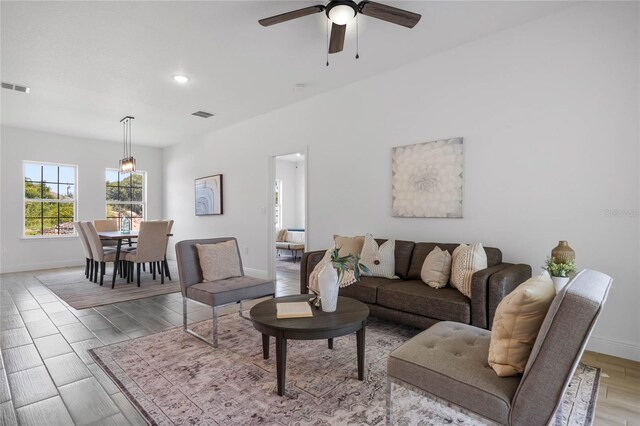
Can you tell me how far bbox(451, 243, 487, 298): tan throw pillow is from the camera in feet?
9.09

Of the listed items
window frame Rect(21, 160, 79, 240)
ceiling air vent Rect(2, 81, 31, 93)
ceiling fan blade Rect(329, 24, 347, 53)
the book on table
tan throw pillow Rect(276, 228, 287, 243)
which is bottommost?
the book on table

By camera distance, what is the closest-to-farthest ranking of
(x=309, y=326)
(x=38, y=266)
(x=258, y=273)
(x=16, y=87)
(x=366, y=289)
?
(x=309, y=326), (x=366, y=289), (x=16, y=87), (x=258, y=273), (x=38, y=266)

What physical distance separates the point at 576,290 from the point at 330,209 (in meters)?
3.60

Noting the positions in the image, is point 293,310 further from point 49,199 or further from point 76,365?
point 49,199

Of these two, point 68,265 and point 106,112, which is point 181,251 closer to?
point 106,112

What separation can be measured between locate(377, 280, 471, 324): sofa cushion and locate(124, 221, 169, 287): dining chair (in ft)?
12.5

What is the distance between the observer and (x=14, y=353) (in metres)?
2.70

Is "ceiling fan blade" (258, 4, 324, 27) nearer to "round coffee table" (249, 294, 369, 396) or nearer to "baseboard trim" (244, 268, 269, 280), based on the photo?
"round coffee table" (249, 294, 369, 396)

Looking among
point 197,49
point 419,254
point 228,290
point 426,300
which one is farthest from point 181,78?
point 426,300

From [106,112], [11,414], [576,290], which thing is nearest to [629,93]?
[576,290]

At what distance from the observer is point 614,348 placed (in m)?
2.65

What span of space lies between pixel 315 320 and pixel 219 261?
1.62 metres

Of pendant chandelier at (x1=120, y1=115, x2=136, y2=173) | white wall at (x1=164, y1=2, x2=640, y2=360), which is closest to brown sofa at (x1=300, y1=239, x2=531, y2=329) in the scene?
white wall at (x1=164, y1=2, x2=640, y2=360)

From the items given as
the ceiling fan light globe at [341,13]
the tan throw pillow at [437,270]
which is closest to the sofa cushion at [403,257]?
the tan throw pillow at [437,270]
